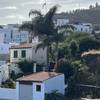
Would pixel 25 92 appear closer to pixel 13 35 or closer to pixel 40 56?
pixel 40 56

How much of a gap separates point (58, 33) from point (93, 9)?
89.9m

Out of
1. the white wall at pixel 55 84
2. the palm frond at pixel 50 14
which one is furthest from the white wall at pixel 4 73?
the white wall at pixel 55 84

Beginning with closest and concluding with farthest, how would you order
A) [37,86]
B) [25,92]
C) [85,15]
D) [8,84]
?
1. [37,86]
2. [25,92]
3. [8,84]
4. [85,15]

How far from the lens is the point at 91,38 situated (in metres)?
51.4

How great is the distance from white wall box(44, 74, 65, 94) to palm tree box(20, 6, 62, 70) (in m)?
8.15

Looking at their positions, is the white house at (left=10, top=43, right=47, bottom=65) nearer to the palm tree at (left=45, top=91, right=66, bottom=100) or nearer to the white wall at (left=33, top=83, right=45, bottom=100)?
the palm tree at (left=45, top=91, right=66, bottom=100)

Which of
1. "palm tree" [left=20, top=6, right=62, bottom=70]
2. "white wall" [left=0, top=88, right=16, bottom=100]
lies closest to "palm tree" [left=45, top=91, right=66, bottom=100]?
"white wall" [left=0, top=88, right=16, bottom=100]

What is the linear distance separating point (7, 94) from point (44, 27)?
39.5ft

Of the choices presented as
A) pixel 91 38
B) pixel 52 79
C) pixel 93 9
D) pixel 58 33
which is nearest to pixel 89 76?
pixel 52 79

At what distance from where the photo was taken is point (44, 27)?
4734 cm

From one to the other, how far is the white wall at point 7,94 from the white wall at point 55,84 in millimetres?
3028

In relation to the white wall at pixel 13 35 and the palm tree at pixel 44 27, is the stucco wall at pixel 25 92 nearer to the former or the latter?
the palm tree at pixel 44 27

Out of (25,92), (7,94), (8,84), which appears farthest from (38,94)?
(8,84)

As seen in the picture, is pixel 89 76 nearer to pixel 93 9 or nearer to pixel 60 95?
pixel 60 95
